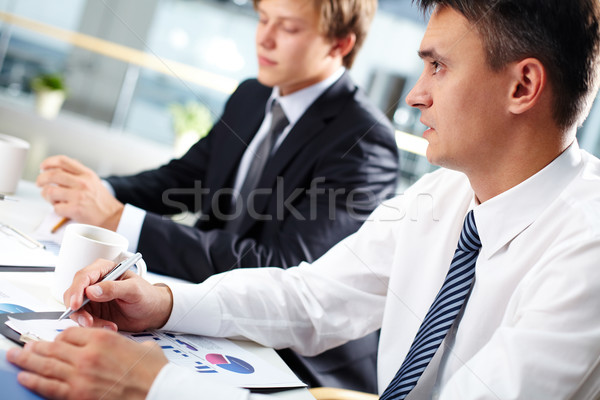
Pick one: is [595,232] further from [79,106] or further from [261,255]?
[79,106]

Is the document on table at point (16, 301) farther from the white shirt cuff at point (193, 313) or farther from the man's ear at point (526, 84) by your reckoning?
the man's ear at point (526, 84)

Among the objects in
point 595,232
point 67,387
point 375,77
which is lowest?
point 67,387

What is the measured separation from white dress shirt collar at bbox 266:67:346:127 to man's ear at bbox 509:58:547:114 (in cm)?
94

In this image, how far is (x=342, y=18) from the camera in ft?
6.17

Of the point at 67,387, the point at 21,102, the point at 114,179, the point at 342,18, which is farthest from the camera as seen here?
the point at 21,102

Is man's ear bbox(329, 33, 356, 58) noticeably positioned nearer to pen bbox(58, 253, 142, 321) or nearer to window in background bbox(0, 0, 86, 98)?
pen bbox(58, 253, 142, 321)

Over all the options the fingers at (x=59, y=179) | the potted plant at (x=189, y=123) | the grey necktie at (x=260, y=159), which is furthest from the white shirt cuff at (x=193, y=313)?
the potted plant at (x=189, y=123)

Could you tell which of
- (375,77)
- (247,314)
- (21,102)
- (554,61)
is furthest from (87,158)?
(554,61)

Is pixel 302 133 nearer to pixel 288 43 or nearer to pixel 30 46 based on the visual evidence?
pixel 288 43

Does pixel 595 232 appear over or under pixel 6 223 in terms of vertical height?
over

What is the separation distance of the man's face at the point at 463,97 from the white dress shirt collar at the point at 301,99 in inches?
33.3

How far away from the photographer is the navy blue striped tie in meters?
0.90

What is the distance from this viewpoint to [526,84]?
93cm

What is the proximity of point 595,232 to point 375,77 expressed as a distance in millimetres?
4477
